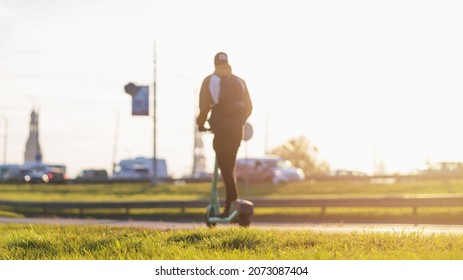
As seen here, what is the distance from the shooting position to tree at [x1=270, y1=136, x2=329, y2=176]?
128 metres

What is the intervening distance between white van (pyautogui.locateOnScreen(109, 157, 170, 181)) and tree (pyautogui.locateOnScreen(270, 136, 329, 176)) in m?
49.9

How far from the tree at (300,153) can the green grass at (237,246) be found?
11677cm

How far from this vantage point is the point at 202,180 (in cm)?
5806

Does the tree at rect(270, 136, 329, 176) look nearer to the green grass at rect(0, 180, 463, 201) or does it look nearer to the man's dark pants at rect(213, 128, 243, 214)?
the green grass at rect(0, 180, 463, 201)

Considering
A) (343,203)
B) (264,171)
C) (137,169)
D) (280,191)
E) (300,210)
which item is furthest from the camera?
(137,169)

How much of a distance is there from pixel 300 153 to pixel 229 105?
121 meters

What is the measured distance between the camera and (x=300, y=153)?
132 m

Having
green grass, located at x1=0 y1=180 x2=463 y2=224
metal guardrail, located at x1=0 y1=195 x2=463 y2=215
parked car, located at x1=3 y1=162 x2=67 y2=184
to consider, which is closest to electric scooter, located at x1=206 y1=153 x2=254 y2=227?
green grass, located at x1=0 y1=180 x2=463 y2=224

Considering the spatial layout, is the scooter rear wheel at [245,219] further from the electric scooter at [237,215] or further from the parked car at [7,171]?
the parked car at [7,171]

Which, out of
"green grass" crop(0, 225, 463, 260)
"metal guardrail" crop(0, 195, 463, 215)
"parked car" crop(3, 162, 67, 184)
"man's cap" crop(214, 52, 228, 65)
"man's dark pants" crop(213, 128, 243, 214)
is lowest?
"parked car" crop(3, 162, 67, 184)

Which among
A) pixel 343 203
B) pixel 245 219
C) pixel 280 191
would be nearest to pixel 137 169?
pixel 280 191

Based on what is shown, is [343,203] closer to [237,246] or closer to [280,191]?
[237,246]
